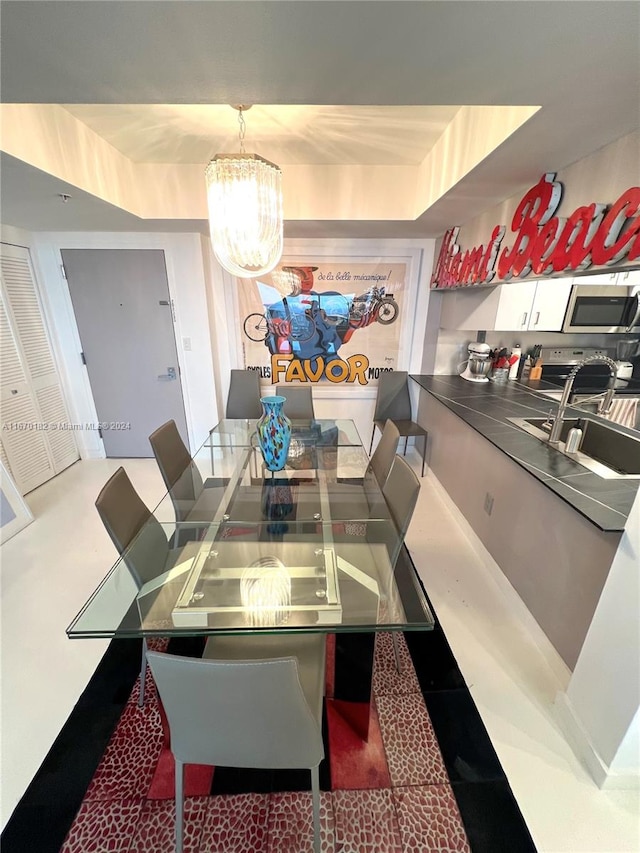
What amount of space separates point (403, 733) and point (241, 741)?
2.62ft

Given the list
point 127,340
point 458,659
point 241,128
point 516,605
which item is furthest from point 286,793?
point 127,340

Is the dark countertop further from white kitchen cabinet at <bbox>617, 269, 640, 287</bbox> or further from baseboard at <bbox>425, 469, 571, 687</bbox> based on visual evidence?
white kitchen cabinet at <bbox>617, 269, 640, 287</bbox>

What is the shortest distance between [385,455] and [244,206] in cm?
152

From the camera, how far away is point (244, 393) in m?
3.43

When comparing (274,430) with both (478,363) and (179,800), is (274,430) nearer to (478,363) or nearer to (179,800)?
(179,800)

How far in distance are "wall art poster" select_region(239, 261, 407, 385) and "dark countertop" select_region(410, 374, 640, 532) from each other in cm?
60

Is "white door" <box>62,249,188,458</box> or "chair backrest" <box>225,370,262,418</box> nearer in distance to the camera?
"white door" <box>62,249,188,458</box>

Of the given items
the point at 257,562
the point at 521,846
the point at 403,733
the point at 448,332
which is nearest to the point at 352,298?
the point at 448,332

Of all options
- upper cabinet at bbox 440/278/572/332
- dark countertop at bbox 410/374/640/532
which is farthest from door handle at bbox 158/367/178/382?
upper cabinet at bbox 440/278/572/332

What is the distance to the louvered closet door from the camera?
274 cm

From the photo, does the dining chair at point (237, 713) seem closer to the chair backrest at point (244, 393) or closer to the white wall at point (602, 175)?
the white wall at point (602, 175)

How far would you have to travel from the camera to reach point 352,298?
3324mm

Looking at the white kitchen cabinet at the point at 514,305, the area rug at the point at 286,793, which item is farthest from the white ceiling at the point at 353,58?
the area rug at the point at 286,793

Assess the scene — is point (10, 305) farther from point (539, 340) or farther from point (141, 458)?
point (539, 340)
